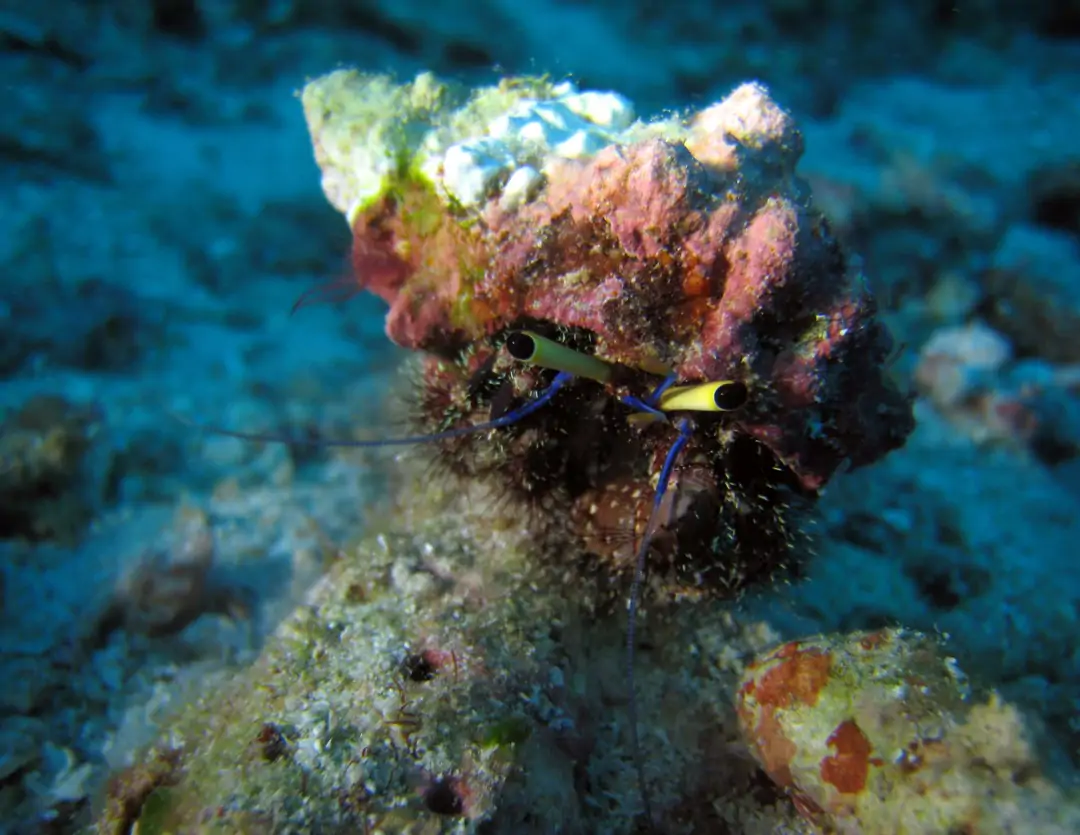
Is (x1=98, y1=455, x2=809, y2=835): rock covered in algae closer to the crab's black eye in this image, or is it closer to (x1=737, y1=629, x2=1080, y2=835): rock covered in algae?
(x1=737, y1=629, x2=1080, y2=835): rock covered in algae

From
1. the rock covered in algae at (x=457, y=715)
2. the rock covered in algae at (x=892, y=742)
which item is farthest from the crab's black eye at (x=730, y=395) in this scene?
the rock covered in algae at (x=457, y=715)

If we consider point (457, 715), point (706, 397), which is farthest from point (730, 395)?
point (457, 715)

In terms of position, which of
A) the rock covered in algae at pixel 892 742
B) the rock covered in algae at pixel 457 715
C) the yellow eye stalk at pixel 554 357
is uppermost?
the yellow eye stalk at pixel 554 357

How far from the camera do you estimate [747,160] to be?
7.28 feet

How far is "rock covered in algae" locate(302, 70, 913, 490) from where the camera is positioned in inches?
82.8

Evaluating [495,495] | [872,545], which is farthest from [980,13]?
[495,495]

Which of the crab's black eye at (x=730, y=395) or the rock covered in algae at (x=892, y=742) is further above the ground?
the crab's black eye at (x=730, y=395)

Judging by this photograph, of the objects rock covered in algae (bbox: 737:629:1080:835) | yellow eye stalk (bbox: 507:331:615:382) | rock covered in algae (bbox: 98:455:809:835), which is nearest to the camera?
rock covered in algae (bbox: 737:629:1080:835)

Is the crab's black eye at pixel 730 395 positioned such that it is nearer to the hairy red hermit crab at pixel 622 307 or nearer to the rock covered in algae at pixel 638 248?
the hairy red hermit crab at pixel 622 307

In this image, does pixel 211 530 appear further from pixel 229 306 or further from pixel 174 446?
pixel 229 306

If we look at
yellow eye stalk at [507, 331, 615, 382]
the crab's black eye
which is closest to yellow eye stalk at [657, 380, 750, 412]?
the crab's black eye

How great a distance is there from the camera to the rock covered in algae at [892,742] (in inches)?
65.3

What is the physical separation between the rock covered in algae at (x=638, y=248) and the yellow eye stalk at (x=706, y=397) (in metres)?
0.07

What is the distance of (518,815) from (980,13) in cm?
998
